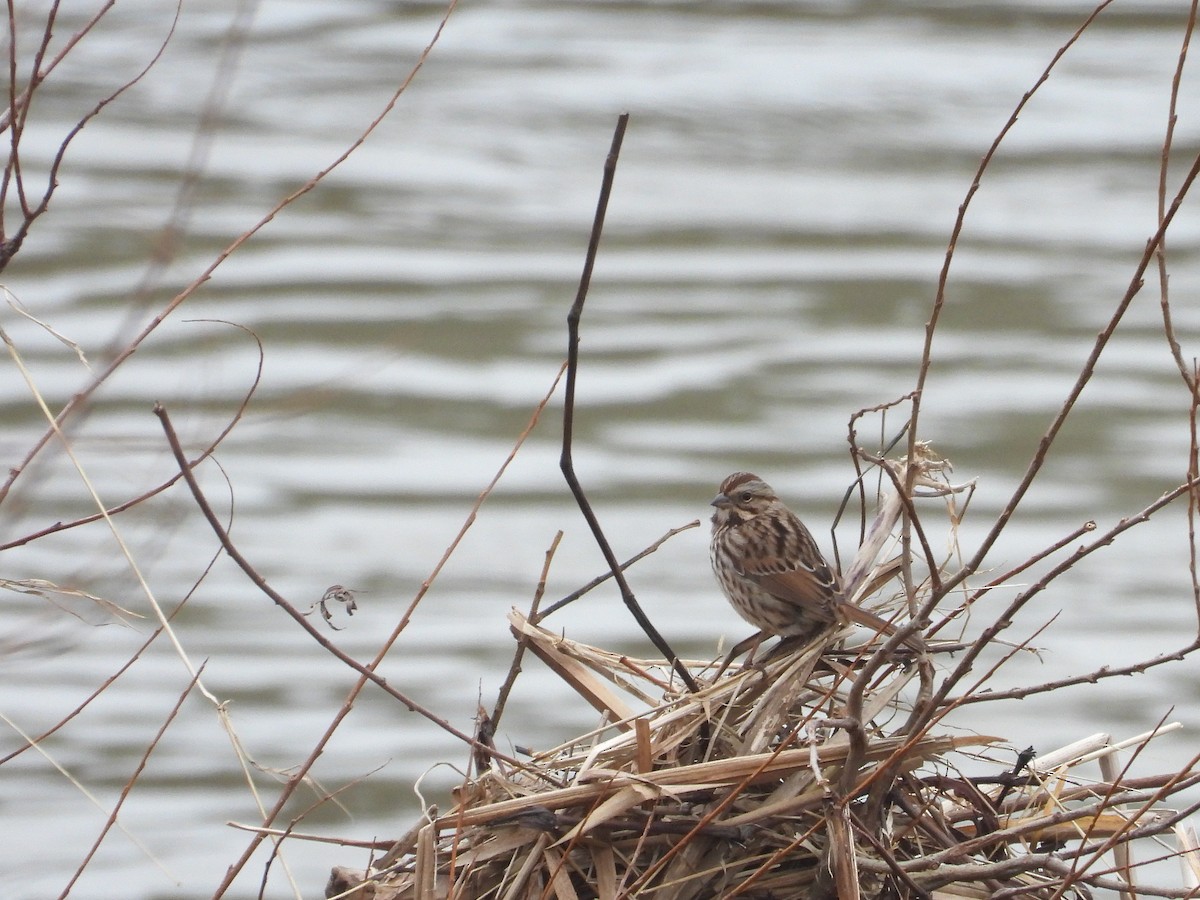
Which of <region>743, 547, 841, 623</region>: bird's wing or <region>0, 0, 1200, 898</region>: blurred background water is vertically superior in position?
<region>0, 0, 1200, 898</region>: blurred background water

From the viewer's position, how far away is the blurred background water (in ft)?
36.0

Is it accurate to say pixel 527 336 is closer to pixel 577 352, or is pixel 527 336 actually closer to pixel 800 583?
pixel 800 583

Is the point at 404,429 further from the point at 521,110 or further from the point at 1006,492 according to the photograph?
the point at 521,110

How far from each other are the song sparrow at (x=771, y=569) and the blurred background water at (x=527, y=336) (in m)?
1.60

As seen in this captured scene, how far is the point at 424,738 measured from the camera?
10898mm

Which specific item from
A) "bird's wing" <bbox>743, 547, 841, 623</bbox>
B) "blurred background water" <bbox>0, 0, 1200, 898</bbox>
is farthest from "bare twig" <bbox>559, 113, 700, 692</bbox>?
"blurred background water" <bbox>0, 0, 1200, 898</bbox>

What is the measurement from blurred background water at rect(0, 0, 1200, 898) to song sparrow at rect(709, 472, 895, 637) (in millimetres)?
1603

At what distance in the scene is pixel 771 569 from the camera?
520 centimetres

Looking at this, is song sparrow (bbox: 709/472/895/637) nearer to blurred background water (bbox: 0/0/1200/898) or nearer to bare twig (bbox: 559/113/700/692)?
bare twig (bbox: 559/113/700/692)

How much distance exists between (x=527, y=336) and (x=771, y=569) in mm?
10400

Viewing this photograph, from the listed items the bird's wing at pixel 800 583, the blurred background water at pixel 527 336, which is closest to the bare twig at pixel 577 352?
the bird's wing at pixel 800 583

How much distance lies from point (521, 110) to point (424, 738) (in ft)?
32.9

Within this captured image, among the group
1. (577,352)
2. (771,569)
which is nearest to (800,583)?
(771,569)

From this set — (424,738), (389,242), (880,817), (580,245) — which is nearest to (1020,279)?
(580,245)
